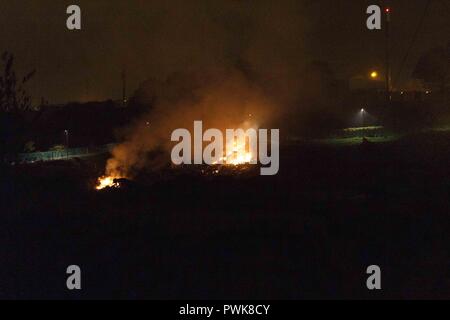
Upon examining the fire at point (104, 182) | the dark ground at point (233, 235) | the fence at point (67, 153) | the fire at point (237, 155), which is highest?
the fence at point (67, 153)

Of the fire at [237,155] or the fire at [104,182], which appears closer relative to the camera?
the fire at [104,182]

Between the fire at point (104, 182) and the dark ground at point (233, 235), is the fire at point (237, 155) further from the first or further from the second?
the dark ground at point (233, 235)

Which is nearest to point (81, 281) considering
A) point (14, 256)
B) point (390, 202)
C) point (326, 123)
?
point (14, 256)

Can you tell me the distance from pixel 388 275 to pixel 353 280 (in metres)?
0.71

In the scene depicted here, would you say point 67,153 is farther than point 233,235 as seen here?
Yes

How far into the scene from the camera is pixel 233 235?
12141 mm

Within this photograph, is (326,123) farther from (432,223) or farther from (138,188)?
(432,223)

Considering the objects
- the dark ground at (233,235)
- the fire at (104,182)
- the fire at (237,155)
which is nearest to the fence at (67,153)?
the fire at (237,155)

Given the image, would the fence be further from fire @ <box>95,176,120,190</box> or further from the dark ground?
the dark ground

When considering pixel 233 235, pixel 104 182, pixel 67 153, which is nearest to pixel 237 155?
pixel 104 182

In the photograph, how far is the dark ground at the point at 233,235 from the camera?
9.15 metres

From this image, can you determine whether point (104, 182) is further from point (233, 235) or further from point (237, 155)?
point (233, 235)

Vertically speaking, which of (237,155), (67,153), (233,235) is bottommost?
(233,235)

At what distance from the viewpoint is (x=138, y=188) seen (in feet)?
63.9
